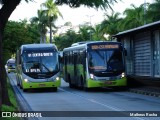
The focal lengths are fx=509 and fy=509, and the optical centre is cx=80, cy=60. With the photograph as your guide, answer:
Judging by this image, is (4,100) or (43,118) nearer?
(43,118)

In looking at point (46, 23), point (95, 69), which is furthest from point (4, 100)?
point (46, 23)

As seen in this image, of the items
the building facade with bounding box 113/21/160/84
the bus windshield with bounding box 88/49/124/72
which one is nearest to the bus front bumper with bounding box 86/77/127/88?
the bus windshield with bounding box 88/49/124/72

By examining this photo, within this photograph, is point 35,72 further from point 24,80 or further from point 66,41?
point 66,41

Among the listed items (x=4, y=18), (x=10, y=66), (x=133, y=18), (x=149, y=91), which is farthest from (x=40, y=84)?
(x=10, y=66)

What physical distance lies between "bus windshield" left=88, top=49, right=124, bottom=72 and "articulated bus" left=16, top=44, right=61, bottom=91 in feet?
7.86

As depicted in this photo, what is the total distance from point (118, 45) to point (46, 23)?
5601 cm

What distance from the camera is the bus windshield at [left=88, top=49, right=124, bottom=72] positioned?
3077cm

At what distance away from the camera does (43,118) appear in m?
15.4

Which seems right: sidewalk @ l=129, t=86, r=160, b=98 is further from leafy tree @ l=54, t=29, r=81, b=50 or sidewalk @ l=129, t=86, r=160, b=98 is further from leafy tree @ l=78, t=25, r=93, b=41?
leafy tree @ l=54, t=29, r=81, b=50

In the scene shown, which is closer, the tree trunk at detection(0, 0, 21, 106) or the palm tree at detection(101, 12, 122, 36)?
the tree trunk at detection(0, 0, 21, 106)

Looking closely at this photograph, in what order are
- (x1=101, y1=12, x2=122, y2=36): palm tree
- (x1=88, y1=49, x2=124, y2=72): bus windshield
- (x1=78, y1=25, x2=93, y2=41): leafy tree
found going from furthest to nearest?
(x1=78, y1=25, x2=93, y2=41): leafy tree, (x1=101, y1=12, x2=122, y2=36): palm tree, (x1=88, y1=49, x2=124, y2=72): bus windshield

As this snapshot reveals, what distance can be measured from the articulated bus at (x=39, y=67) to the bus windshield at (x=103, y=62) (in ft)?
7.86

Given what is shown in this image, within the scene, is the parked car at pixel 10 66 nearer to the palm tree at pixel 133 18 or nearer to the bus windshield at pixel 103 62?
the palm tree at pixel 133 18

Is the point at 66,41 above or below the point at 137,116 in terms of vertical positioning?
above
